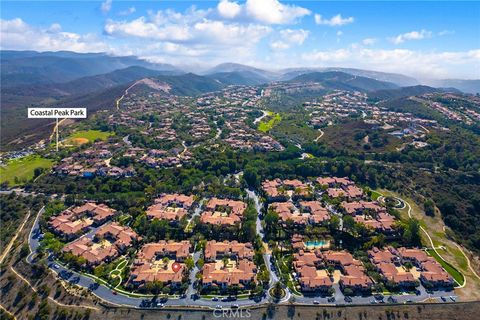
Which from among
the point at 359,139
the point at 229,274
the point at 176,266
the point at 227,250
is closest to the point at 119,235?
the point at 176,266

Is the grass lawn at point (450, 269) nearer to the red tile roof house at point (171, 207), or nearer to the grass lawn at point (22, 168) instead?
the red tile roof house at point (171, 207)

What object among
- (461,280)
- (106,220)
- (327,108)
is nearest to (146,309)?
(106,220)

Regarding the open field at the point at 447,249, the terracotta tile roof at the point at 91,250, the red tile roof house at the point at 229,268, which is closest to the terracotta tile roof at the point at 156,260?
the red tile roof house at the point at 229,268

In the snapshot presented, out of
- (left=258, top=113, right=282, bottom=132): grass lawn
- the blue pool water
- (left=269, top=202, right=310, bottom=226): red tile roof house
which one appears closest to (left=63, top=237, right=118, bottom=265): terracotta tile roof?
(left=269, top=202, right=310, bottom=226): red tile roof house

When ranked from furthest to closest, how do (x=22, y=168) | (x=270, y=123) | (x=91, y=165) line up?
1. (x=270, y=123)
2. (x=22, y=168)
3. (x=91, y=165)

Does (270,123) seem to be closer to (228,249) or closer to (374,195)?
(374,195)
